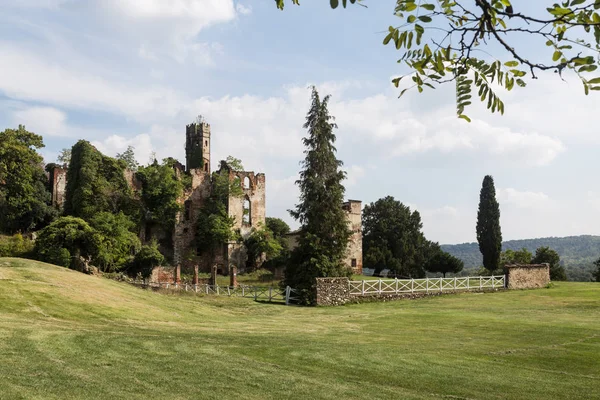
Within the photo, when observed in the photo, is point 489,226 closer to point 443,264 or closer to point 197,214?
point 443,264

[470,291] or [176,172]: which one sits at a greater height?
[176,172]

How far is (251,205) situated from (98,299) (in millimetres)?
40102

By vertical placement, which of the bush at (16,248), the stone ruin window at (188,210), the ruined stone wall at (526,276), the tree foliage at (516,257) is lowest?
the ruined stone wall at (526,276)

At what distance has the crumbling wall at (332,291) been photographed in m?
31.3

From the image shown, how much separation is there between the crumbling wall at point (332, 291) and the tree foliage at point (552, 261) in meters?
Answer: 29.0

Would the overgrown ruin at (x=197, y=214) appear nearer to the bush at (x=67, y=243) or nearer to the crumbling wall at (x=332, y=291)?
the bush at (x=67, y=243)

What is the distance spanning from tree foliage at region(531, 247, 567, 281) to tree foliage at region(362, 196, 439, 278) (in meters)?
13.0

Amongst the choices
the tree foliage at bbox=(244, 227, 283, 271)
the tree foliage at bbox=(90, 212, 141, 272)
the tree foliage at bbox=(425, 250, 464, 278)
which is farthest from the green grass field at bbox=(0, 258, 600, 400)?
the tree foliage at bbox=(425, 250, 464, 278)

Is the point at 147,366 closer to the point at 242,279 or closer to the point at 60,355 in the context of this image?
the point at 60,355

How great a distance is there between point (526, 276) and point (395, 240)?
27.9 m

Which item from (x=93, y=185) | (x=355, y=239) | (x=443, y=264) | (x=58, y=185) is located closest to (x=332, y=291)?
(x=93, y=185)

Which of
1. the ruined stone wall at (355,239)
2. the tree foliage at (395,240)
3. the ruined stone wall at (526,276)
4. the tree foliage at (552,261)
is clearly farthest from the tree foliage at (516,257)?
the ruined stone wall at (526,276)

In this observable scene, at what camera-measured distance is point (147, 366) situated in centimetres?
1036

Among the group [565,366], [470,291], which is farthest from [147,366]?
[470,291]
